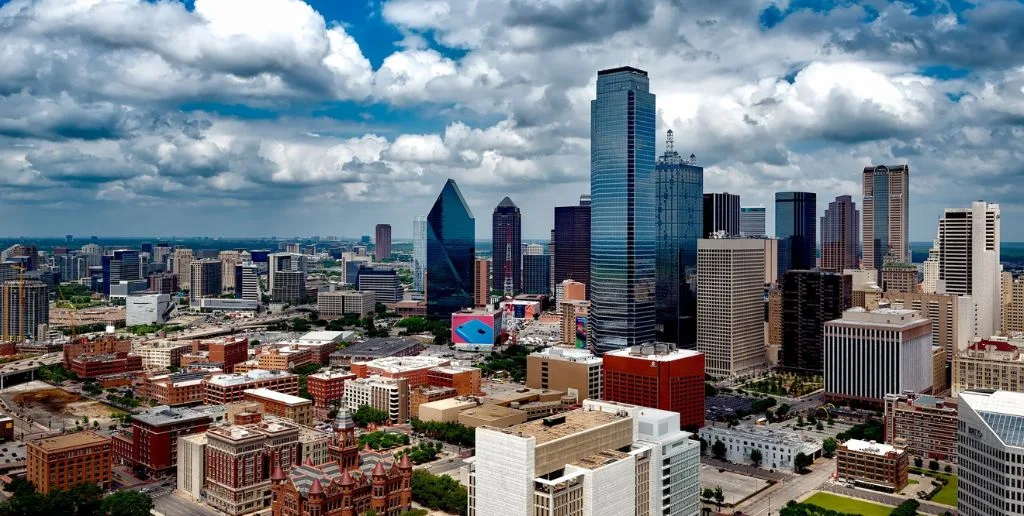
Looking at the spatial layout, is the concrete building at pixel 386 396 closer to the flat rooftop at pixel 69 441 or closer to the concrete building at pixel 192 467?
the concrete building at pixel 192 467

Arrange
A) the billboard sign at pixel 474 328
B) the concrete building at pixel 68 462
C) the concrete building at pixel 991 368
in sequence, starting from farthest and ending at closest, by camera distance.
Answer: the billboard sign at pixel 474 328 < the concrete building at pixel 991 368 < the concrete building at pixel 68 462

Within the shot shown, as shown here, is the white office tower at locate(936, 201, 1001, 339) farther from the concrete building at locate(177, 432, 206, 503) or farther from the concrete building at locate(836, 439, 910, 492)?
the concrete building at locate(177, 432, 206, 503)

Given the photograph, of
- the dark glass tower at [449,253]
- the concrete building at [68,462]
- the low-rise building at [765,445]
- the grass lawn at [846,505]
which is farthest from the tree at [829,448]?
the dark glass tower at [449,253]

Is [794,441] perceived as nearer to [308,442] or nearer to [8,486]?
[308,442]

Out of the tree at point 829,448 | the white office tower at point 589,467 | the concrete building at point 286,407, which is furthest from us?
the concrete building at point 286,407

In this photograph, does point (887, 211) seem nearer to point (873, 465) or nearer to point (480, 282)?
point (480, 282)

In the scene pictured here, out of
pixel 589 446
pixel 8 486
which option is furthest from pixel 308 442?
pixel 589 446

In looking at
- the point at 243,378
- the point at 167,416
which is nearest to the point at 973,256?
the point at 243,378
